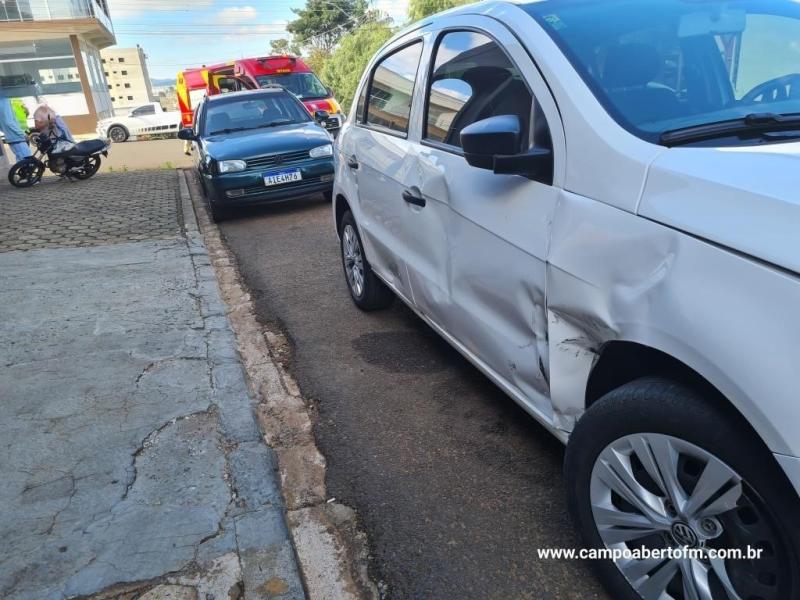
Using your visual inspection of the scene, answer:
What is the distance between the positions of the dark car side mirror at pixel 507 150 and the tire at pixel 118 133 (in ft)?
104

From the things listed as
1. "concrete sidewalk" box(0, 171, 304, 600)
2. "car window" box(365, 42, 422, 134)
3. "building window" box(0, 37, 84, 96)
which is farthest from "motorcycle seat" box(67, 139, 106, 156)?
"building window" box(0, 37, 84, 96)

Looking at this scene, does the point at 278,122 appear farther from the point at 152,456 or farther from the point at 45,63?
the point at 45,63

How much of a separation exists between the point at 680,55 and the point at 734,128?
501mm

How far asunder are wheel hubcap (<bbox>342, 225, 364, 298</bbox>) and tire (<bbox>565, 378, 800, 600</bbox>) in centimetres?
276

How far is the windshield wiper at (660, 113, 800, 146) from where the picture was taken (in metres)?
1.93

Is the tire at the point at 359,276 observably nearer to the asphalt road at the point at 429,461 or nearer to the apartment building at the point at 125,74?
the asphalt road at the point at 429,461

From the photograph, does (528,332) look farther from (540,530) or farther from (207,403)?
(207,403)

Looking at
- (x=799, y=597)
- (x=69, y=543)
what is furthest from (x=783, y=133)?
(x=69, y=543)

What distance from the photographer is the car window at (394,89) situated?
11.4ft

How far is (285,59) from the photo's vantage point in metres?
16.9

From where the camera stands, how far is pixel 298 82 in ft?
54.1

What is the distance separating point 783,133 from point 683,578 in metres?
1.28

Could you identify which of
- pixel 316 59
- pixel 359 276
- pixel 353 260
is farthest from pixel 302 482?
pixel 316 59

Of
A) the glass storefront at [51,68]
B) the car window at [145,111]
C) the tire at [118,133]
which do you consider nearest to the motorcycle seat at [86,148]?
the tire at [118,133]
